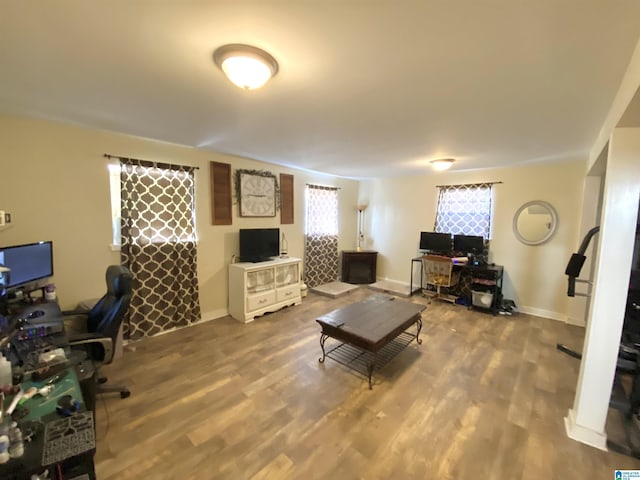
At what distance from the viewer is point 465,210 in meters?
4.80

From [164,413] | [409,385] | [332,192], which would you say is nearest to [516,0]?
[409,385]

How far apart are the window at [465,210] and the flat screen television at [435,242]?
0.75ft

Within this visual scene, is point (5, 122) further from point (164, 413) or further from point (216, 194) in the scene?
point (164, 413)

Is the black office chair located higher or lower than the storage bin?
higher

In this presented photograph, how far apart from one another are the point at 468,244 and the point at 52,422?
511 cm

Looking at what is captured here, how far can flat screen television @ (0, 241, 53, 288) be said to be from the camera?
207cm

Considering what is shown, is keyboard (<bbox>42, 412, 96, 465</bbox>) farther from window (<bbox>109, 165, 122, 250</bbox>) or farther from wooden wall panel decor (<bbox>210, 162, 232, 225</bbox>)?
wooden wall panel decor (<bbox>210, 162, 232, 225</bbox>)

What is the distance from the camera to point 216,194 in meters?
3.79

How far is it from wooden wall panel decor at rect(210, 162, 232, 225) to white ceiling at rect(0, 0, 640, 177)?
104 cm

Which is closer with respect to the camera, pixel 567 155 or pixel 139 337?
pixel 139 337

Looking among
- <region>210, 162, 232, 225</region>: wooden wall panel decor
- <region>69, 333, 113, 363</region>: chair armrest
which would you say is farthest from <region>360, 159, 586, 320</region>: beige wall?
<region>69, 333, 113, 363</region>: chair armrest

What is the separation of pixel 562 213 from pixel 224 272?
509cm

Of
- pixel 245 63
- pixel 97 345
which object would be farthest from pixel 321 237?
pixel 245 63

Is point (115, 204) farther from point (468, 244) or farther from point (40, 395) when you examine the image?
point (468, 244)
